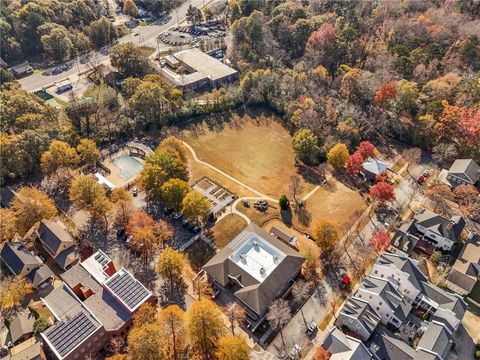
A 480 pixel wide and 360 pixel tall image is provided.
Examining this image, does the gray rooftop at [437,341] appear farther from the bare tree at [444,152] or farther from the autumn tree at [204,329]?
the bare tree at [444,152]

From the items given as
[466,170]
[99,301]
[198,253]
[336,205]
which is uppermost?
[466,170]

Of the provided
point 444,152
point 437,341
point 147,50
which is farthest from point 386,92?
point 147,50

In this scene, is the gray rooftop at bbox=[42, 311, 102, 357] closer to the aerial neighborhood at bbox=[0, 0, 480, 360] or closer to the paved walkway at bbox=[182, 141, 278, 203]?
the aerial neighborhood at bbox=[0, 0, 480, 360]

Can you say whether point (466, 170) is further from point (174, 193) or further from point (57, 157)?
point (57, 157)

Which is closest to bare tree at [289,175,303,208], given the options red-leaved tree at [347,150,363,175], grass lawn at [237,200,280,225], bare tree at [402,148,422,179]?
grass lawn at [237,200,280,225]

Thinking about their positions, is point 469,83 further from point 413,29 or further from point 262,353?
point 262,353

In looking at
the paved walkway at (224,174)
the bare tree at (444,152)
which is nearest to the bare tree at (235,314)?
the paved walkway at (224,174)

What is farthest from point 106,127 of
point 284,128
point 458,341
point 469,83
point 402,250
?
point 469,83
